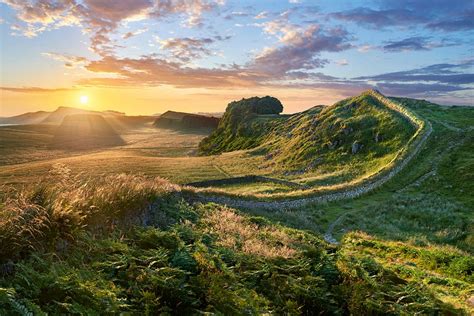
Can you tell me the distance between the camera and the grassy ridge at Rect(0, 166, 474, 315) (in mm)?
6508

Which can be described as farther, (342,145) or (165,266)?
(342,145)

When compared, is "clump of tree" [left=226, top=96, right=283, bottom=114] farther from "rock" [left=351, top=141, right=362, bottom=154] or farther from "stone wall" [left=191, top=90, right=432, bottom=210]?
"rock" [left=351, top=141, right=362, bottom=154]

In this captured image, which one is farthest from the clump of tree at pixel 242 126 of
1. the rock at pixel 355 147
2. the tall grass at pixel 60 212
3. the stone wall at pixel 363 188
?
the tall grass at pixel 60 212

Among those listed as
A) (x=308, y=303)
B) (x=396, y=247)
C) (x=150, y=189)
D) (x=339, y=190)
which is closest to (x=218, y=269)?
(x=308, y=303)

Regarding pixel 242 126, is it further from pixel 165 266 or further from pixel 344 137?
pixel 165 266

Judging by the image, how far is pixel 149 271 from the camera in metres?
7.43

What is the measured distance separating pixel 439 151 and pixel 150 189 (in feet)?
161

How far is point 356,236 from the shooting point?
22781mm

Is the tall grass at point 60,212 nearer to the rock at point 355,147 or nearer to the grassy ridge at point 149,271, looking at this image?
the grassy ridge at point 149,271

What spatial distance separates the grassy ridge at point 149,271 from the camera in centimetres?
651

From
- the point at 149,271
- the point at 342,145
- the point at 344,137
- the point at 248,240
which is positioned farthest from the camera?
the point at 344,137

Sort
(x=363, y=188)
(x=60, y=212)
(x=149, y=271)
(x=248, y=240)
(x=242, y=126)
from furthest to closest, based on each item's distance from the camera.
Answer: (x=242, y=126)
(x=363, y=188)
(x=248, y=240)
(x=60, y=212)
(x=149, y=271)

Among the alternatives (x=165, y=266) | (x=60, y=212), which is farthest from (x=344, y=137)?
(x=165, y=266)

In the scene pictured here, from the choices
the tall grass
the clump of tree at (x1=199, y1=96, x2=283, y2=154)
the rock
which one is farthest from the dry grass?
the clump of tree at (x1=199, y1=96, x2=283, y2=154)
